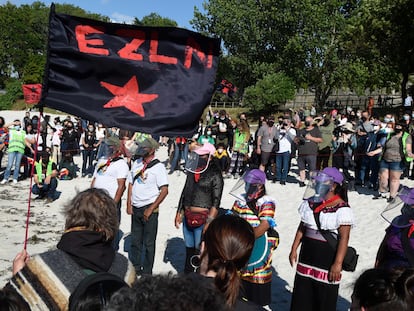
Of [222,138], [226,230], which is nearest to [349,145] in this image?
[222,138]

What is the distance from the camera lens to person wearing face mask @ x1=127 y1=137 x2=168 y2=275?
594 cm

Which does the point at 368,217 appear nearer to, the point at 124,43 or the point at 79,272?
the point at 124,43

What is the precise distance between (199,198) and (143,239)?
1.03 meters

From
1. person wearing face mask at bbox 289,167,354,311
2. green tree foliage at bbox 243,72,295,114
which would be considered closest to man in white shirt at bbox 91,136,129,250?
person wearing face mask at bbox 289,167,354,311

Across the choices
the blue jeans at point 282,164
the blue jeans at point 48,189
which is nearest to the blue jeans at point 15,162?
the blue jeans at point 48,189

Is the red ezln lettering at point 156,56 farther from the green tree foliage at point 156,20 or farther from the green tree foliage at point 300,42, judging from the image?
the green tree foliage at point 156,20

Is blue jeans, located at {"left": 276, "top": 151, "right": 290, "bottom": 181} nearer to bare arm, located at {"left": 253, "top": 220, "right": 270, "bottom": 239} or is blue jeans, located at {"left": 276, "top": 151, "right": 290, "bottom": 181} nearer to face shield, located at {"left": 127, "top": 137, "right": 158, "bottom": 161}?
face shield, located at {"left": 127, "top": 137, "right": 158, "bottom": 161}

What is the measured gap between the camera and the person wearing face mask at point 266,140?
12.9m

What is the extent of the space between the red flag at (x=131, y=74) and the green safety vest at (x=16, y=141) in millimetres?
9597

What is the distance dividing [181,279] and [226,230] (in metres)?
1.11

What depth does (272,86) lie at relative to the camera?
38.4m

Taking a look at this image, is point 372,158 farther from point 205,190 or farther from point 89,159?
point 89,159

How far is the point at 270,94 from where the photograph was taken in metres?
38.2

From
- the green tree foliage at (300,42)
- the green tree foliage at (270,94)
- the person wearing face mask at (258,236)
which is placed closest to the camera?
the person wearing face mask at (258,236)
